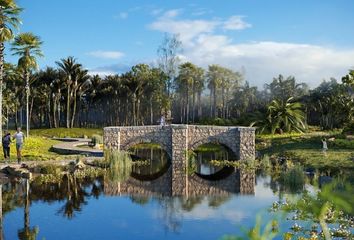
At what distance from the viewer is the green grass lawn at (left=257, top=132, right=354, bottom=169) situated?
29.4 m

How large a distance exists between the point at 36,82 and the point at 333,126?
40.3 meters

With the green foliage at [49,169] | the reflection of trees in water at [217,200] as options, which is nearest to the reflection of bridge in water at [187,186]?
the reflection of trees in water at [217,200]

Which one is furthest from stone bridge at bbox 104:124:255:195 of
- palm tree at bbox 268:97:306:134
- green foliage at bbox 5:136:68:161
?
palm tree at bbox 268:97:306:134

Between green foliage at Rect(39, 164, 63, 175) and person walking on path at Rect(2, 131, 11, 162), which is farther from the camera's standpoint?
person walking on path at Rect(2, 131, 11, 162)

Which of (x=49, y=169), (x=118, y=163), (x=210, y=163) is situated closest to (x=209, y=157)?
(x=210, y=163)

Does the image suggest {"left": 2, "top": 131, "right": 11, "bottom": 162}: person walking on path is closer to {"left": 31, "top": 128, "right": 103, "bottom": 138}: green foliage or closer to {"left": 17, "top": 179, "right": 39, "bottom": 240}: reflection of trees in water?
{"left": 17, "top": 179, "right": 39, "bottom": 240}: reflection of trees in water

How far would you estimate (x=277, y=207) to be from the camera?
58.5ft

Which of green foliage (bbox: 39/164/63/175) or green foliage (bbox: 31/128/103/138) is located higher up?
green foliage (bbox: 31/128/103/138)

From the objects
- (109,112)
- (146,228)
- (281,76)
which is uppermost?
(281,76)

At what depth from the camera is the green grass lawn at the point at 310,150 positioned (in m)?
29.4

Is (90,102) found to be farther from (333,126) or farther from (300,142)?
(300,142)

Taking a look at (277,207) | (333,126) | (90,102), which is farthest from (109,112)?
(277,207)

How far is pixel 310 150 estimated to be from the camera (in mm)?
34594

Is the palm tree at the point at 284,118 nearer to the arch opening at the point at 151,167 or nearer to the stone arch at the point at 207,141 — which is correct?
the arch opening at the point at 151,167
